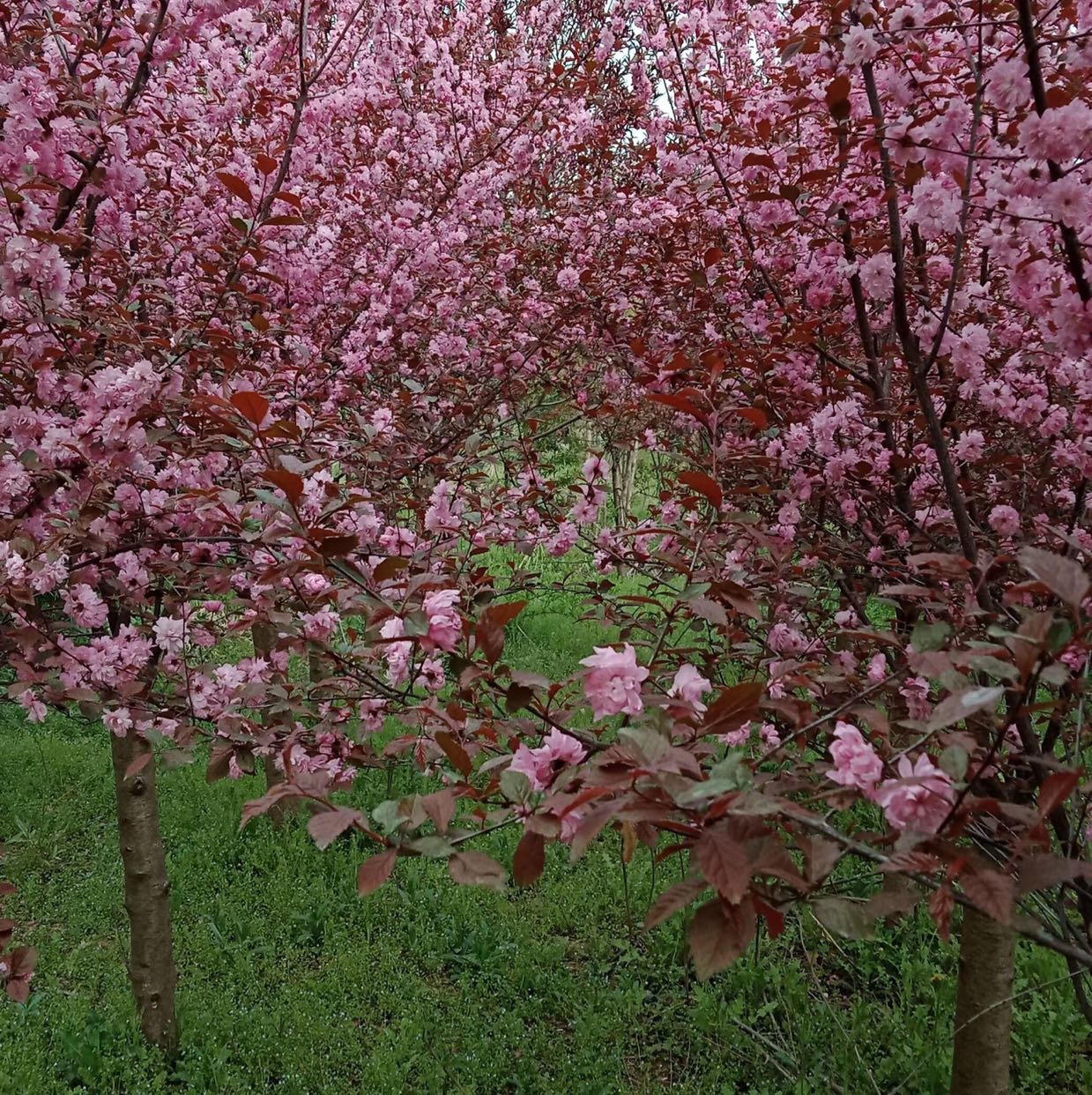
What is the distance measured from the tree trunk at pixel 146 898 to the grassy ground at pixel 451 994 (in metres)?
0.09

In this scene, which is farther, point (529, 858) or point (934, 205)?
point (934, 205)

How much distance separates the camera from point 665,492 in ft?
10.2

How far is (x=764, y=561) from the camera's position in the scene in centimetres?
222

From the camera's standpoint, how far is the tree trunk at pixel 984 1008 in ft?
6.45

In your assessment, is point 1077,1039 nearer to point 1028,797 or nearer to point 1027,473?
point 1028,797

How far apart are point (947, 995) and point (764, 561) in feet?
6.66

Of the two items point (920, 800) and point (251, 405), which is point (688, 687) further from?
point (251, 405)

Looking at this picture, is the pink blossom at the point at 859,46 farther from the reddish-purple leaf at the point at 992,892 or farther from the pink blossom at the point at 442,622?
the reddish-purple leaf at the point at 992,892

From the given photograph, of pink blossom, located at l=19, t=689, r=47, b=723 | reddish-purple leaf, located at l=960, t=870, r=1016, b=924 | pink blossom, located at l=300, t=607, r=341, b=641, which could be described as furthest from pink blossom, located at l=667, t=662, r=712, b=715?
pink blossom, located at l=19, t=689, r=47, b=723

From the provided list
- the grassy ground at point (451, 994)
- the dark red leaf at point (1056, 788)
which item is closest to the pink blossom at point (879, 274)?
the dark red leaf at point (1056, 788)

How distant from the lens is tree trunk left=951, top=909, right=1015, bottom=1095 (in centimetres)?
197

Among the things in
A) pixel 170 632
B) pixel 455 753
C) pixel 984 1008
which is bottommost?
pixel 984 1008

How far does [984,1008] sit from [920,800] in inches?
63.9

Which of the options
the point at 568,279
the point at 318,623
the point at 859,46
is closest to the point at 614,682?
the point at 318,623
